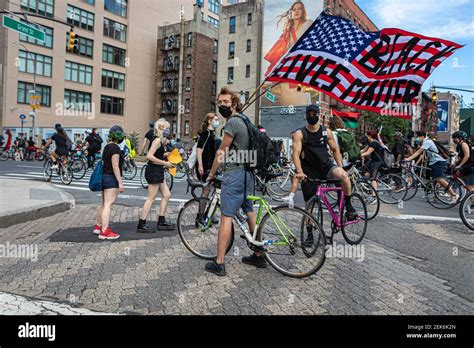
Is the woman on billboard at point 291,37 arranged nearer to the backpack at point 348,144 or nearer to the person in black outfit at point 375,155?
the person in black outfit at point 375,155

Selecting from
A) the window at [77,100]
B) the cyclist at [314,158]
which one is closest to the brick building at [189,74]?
the window at [77,100]

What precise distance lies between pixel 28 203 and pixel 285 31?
4229 centimetres

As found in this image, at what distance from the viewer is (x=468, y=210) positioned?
24.3 ft

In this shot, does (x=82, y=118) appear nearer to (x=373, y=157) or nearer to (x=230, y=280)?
(x=373, y=157)

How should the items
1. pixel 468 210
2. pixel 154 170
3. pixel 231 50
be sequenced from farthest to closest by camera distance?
1. pixel 231 50
2. pixel 468 210
3. pixel 154 170

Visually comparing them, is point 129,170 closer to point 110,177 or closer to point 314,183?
point 110,177

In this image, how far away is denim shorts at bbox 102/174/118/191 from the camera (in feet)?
20.1

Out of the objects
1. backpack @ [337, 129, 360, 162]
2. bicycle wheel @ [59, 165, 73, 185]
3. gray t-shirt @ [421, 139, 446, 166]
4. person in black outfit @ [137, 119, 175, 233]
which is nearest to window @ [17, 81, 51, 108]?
bicycle wheel @ [59, 165, 73, 185]

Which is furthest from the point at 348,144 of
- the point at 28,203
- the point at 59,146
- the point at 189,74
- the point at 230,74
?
the point at 189,74

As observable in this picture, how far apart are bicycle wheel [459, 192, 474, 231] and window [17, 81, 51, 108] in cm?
4446

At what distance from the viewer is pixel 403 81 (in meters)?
7.81

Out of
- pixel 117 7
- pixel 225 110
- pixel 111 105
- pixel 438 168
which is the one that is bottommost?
pixel 438 168
